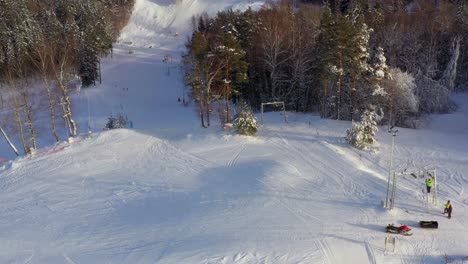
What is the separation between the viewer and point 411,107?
3484cm

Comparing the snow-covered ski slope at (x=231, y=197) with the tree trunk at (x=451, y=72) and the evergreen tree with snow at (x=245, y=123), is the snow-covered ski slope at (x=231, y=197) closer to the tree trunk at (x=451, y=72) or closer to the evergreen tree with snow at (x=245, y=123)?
the evergreen tree with snow at (x=245, y=123)

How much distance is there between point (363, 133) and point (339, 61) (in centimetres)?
775

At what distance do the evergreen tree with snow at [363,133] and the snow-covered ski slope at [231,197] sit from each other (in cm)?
65

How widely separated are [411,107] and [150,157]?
22426 mm

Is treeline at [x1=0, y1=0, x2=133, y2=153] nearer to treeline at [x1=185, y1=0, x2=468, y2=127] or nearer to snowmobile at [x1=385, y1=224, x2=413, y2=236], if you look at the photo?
treeline at [x1=185, y1=0, x2=468, y2=127]

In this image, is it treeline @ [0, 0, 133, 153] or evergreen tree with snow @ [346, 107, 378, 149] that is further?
treeline @ [0, 0, 133, 153]

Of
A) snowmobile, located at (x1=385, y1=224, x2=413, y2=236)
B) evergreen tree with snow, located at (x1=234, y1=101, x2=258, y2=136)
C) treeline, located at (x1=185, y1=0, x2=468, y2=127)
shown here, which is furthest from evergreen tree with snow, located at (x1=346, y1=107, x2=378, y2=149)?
snowmobile, located at (x1=385, y1=224, x2=413, y2=236)

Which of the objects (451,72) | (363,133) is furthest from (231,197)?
(451,72)

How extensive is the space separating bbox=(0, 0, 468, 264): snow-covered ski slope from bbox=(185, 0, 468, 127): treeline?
3.19 meters

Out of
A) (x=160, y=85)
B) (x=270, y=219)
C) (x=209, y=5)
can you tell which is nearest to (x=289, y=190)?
(x=270, y=219)

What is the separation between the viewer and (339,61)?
109ft

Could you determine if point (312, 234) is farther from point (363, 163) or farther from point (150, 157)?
point (150, 157)

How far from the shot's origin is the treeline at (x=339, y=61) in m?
32.2

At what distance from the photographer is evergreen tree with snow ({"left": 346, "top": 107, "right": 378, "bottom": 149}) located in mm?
28078
